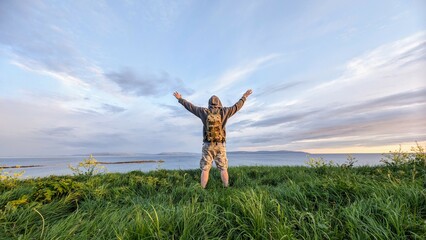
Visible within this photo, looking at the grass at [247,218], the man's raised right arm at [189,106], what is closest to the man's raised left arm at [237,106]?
the man's raised right arm at [189,106]

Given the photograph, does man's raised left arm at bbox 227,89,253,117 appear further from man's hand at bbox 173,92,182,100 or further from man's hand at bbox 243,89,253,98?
man's hand at bbox 173,92,182,100

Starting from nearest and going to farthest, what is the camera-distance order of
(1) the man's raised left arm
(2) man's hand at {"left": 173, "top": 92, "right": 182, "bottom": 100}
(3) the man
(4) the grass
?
(4) the grass → (3) the man → (1) the man's raised left arm → (2) man's hand at {"left": 173, "top": 92, "right": 182, "bottom": 100}

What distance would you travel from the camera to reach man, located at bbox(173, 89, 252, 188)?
6.25 meters

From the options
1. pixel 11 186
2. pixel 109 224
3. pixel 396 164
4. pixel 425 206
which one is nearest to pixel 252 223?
pixel 109 224

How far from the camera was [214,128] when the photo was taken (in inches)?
248

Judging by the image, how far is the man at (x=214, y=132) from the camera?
6.25 metres

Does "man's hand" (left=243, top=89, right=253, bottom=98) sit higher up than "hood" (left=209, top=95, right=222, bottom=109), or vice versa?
"man's hand" (left=243, top=89, right=253, bottom=98)

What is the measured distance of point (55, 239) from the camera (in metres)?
2.27

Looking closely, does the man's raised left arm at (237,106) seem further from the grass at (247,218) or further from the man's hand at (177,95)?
the grass at (247,218)

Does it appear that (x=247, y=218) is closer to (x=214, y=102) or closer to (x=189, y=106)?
(x=214, y=102)

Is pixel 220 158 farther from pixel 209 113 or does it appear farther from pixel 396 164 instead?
pixel 396 164

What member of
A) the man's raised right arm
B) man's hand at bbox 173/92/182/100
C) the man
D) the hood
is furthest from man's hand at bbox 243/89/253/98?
man's hand at bbox 173/92/182/100

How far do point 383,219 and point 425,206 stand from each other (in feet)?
2.75

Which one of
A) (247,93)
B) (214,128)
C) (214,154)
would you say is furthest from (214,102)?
(214,154)
